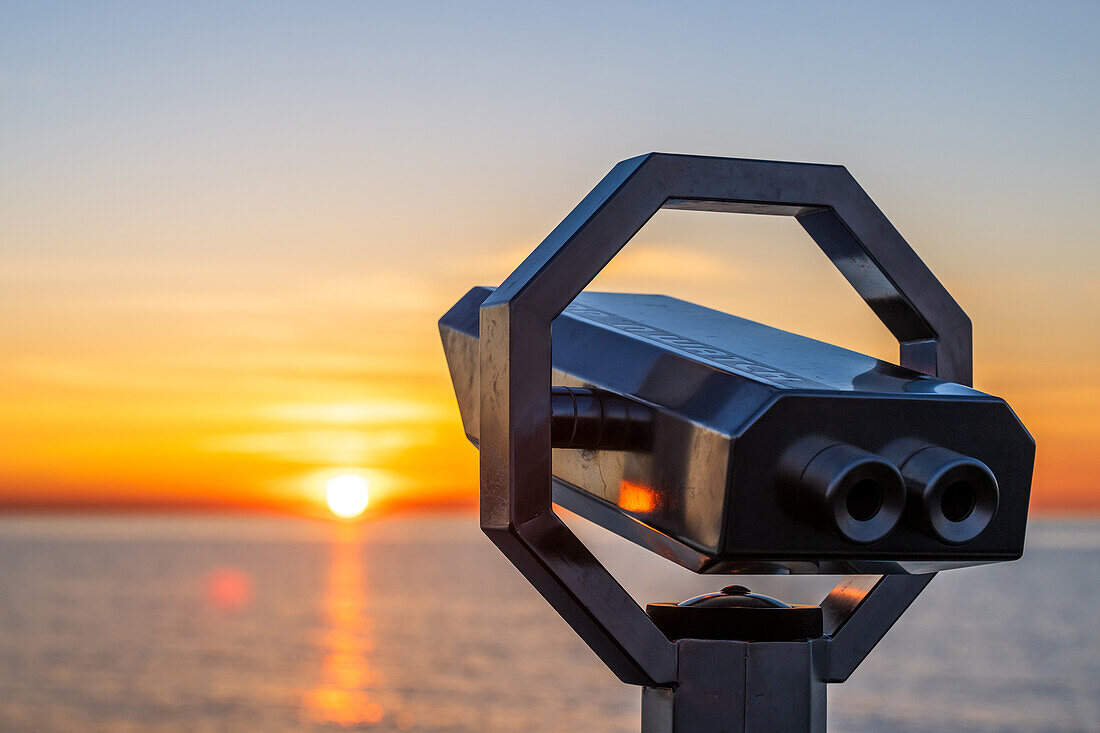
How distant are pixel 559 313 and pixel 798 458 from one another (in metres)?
0.34

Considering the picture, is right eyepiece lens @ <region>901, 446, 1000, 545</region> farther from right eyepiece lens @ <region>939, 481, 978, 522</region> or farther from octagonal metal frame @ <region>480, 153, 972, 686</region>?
octagonal metal frame @ <region>480, 153, 972, 686</region>

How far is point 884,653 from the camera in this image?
131ft

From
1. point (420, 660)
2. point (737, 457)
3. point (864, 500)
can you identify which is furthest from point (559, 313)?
point (420, 660)

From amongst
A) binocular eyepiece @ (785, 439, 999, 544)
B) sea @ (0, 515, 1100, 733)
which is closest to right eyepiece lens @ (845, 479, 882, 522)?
binocular eyepiece @ (785, 439, 999, 544)

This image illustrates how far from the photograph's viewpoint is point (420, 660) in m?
35.5

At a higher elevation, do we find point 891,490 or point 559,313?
point 559,313

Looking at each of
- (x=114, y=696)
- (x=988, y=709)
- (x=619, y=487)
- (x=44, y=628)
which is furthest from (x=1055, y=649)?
(x=619, y=487)

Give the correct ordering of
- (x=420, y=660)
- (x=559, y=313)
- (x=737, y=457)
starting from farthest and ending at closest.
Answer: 1. (x=420, y=660)
2. (x=559, y=313)
3. (x=737, y=457)

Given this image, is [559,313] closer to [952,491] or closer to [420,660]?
[952,491]

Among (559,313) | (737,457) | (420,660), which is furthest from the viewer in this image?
(420,660)

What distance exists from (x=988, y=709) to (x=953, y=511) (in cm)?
2951

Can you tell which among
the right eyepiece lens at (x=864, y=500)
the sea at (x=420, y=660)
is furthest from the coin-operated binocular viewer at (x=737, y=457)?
the sea at (x=420, y=660)

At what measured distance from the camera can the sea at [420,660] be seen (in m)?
28.2

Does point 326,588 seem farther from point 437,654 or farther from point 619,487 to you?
point 619,487
